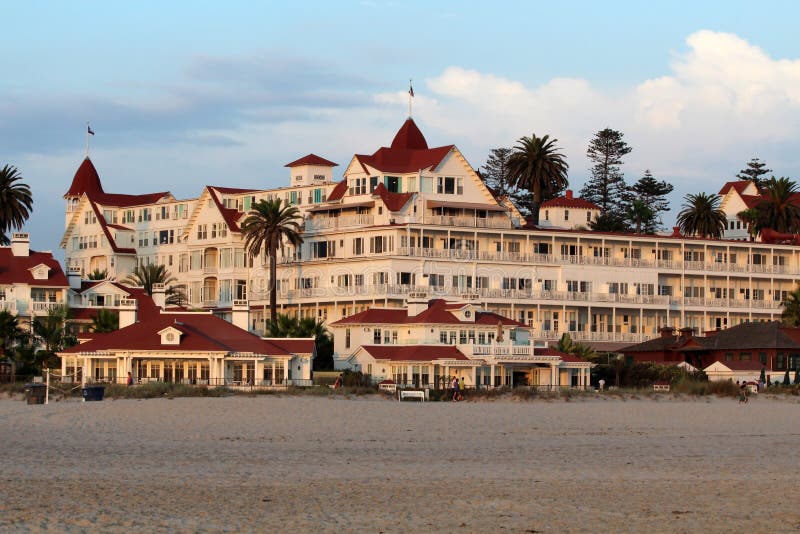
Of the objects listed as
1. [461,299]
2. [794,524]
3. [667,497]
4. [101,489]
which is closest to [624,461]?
[667,497]

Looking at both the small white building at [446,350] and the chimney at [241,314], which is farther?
the chimney at [241,314]

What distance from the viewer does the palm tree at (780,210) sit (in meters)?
125

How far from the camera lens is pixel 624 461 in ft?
122

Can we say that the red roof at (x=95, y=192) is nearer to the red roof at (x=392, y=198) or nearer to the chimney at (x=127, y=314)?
the red roof at (x=392, y=198)

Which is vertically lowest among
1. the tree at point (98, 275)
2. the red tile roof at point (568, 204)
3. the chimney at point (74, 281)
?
the chimney at point (74, 281)

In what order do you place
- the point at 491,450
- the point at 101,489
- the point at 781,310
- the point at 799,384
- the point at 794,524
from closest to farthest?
the point at 794,524, the point at 101,489, the point at 491,450, the point at 799,384, the point at 781,310

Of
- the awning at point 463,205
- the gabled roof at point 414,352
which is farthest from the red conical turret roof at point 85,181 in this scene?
the gabled roof at point 414,352

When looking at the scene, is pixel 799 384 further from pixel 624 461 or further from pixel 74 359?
pixel 624 461

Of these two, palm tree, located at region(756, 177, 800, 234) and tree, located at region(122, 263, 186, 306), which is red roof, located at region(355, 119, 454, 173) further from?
palm tree, located at region(756, 177, 800, 234)

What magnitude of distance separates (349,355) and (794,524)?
60.7 m

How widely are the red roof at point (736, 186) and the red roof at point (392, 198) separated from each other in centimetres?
5289

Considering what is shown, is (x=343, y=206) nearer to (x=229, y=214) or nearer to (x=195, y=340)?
(x=229, y=214)

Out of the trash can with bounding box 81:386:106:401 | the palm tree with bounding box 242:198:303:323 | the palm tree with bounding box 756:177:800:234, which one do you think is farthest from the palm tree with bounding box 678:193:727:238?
the trash can with bounding box 81:386:106:401

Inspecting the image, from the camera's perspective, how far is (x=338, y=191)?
4215 inches
